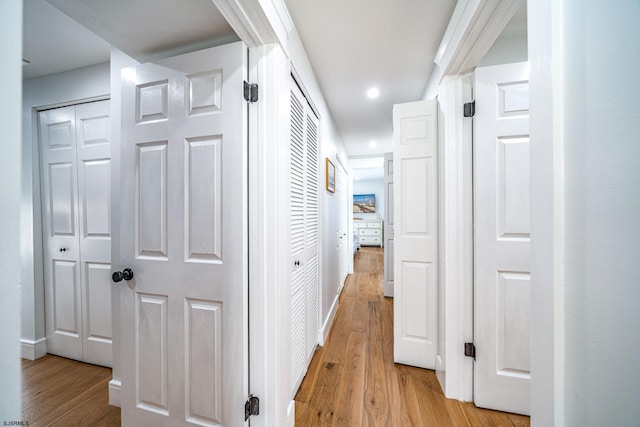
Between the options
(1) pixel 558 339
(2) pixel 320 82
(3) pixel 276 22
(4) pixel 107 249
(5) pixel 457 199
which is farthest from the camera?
(2) pixel 320 82

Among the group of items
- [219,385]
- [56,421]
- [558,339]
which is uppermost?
[558,339]

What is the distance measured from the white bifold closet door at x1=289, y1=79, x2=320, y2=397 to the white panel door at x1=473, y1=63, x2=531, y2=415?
113 centimetres

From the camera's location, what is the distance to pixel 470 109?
1.46 m

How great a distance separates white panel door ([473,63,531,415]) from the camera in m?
1.37

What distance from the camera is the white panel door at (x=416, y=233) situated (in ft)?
5.80

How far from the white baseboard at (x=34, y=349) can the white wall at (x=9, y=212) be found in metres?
2.59

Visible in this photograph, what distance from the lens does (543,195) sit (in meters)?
0.61

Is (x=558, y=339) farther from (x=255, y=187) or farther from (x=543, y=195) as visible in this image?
(x=255, y=187)

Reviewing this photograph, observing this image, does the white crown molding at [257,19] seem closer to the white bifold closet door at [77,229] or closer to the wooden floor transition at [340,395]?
the white bifold closet door at [77,229]

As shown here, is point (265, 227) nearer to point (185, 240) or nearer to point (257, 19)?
point (185, 240)

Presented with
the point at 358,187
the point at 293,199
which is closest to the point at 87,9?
the point at 293,199

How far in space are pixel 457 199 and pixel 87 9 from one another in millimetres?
2252

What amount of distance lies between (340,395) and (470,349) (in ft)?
2.93

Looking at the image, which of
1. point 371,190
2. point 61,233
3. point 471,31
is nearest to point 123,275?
point 61,233
